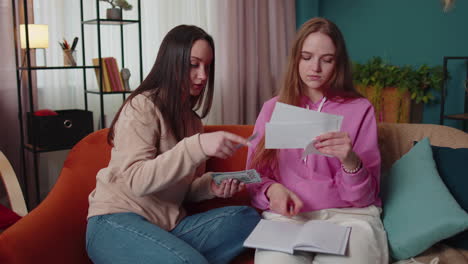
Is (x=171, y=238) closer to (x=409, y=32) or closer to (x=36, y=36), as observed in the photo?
(x=36, y=36)

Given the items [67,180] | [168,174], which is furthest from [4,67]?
[168,174]

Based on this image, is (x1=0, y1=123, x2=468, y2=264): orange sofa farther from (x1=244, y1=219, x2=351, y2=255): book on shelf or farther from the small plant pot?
the small plant pot

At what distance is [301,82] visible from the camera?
1.72 metres

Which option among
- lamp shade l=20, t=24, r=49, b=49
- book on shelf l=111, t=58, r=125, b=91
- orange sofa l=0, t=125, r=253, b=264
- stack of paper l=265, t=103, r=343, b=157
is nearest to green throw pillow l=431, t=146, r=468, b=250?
stack of paper l=265, t=103, r=343, b=157

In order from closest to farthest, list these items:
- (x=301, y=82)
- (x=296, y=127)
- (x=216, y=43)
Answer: (x=296, y=127)
(x=301, y=82)
(x=216, y=43)

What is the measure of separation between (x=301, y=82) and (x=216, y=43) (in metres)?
2.51

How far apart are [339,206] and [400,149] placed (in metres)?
0.47

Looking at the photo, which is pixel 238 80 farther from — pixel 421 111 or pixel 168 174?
pixel 168 174

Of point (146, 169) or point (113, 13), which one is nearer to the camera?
point (146, 169)

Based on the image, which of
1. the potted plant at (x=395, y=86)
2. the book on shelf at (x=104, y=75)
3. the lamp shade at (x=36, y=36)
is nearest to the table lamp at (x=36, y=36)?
the lamp shade at (x=36, y=36)

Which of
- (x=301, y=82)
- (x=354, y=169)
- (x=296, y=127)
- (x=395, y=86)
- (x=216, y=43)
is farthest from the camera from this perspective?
(x=216, y=43)

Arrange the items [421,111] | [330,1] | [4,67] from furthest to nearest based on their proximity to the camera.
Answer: [330,1], [421,111], [4,67]

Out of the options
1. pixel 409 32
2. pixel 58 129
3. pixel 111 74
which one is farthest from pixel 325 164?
pixel 409 32

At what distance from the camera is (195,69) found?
154 centimetres
